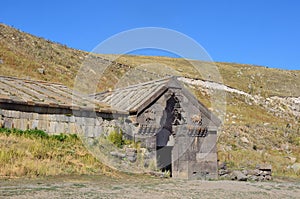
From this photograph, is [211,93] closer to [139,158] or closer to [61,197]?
[139,158]

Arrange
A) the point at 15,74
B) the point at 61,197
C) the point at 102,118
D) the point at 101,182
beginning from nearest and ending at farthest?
1. the point at 61,197
2. the point at 101,182
3. the point at 102,118
4. the point at 15,74

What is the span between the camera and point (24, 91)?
50.7ft

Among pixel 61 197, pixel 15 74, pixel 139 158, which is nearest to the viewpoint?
pixel 61 197

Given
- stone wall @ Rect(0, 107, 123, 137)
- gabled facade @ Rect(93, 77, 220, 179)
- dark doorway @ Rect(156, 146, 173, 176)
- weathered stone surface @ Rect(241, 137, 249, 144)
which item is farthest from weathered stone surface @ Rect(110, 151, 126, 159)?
weathered stone surface @ Rect(241, 137, 249, 144)

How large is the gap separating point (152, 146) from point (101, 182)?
14.3 feet

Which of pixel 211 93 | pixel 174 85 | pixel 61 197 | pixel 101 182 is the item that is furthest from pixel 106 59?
pixel 61 197

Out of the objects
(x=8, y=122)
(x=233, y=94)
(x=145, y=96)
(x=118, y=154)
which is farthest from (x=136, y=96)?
(x=233, y=94)

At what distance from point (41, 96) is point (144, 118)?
4.00m

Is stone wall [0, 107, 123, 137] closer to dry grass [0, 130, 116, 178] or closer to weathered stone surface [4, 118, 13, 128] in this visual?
weathered stone surface [4, 118, 13, 128]

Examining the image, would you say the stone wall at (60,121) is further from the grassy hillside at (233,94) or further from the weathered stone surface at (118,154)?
the weathered stone surface at (118,154)

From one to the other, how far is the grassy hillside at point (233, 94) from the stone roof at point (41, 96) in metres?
1.49

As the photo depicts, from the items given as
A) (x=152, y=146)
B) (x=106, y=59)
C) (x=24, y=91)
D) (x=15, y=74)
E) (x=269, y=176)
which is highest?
(x=106, y=59)

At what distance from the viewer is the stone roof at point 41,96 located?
45.8 feet

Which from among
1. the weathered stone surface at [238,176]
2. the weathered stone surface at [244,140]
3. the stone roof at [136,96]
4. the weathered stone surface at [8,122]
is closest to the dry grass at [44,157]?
the weathered stone surface at [8,122]
